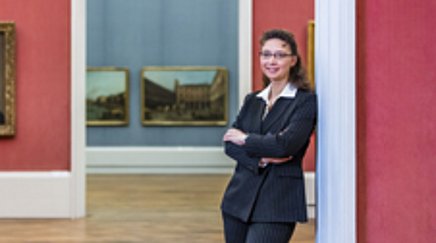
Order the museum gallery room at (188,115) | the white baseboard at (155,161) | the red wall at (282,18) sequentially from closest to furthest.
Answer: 1. the museum gallery room at (188,115)
2. the red wall at (282,18)
3. the white baseboard at (155,161)

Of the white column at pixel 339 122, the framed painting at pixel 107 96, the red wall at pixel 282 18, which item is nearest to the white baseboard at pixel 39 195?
the red wall at pixel 282 18

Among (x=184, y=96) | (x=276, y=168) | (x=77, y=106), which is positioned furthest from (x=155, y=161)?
(x=276, y=168)

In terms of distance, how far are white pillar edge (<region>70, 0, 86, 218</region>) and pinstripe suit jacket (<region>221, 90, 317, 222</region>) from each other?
547 centimetres

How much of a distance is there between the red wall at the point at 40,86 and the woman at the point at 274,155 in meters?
5.55

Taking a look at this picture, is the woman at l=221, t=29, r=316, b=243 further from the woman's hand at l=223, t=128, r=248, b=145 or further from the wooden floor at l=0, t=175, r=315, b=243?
the wooden floor at l=0, t=175, r=315, b=243

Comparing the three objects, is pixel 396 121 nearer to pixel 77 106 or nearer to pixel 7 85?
pixel 77 106

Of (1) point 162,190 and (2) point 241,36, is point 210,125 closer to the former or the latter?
(1) point 162,190

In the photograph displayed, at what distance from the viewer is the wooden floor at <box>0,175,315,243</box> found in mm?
7422

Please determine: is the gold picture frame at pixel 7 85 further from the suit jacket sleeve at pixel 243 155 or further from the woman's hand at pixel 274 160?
the woman's hand at pixel 274 160

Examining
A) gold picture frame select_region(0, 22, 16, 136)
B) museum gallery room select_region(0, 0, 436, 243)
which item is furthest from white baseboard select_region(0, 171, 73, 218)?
gold picture frame select_region(0, 22, 16, 136)

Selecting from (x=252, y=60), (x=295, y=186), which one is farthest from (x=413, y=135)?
(x=252, y=60)

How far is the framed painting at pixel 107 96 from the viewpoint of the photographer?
53.2ft

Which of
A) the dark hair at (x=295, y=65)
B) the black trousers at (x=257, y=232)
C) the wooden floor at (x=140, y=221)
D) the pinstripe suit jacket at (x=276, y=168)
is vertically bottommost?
the wooden floor at (x=140, y=221)

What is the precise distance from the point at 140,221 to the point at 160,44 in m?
8.40
